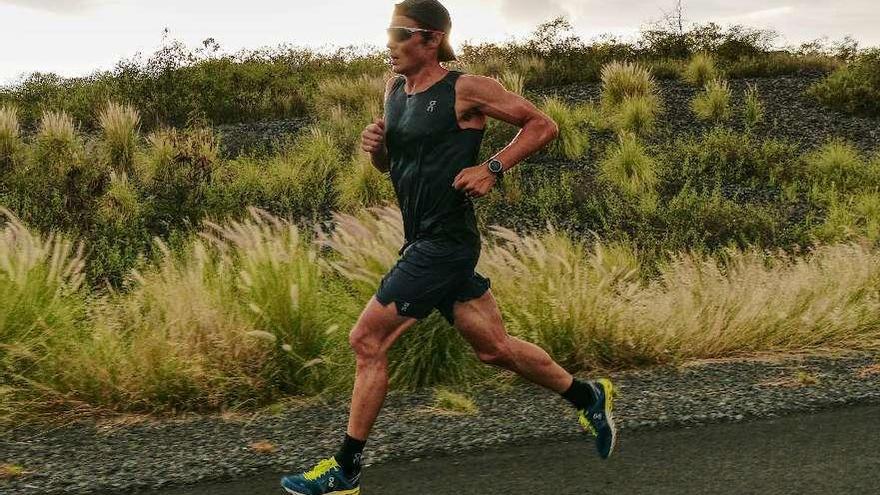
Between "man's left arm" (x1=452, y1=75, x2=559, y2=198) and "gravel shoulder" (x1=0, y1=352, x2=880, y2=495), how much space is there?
1390 mm

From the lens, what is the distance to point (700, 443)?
482cm

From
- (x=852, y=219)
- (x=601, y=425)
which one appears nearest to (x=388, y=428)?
(x=601, y=425)

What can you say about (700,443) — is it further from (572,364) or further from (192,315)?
(192,315)

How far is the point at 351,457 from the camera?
4117 millimetres

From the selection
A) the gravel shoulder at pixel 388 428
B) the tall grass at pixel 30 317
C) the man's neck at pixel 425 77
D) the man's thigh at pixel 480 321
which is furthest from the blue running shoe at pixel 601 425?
the tall grass at pixel 30 317

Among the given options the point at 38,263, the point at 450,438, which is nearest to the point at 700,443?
the point at 450,438

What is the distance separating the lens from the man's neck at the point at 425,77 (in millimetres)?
4293

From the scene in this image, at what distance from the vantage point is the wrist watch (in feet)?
13.6

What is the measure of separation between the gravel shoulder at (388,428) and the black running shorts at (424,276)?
87 cm

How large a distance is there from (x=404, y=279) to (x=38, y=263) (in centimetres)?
364

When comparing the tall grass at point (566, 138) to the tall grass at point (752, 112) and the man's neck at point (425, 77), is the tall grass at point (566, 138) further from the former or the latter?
the man's neck at point (425, 77)

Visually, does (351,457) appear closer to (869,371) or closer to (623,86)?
(869,371)

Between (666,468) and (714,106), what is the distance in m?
13.5

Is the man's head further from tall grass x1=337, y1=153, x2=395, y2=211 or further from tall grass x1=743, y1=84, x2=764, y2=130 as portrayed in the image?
tall grass x1=743, y1=84, x2=764, y2=130
